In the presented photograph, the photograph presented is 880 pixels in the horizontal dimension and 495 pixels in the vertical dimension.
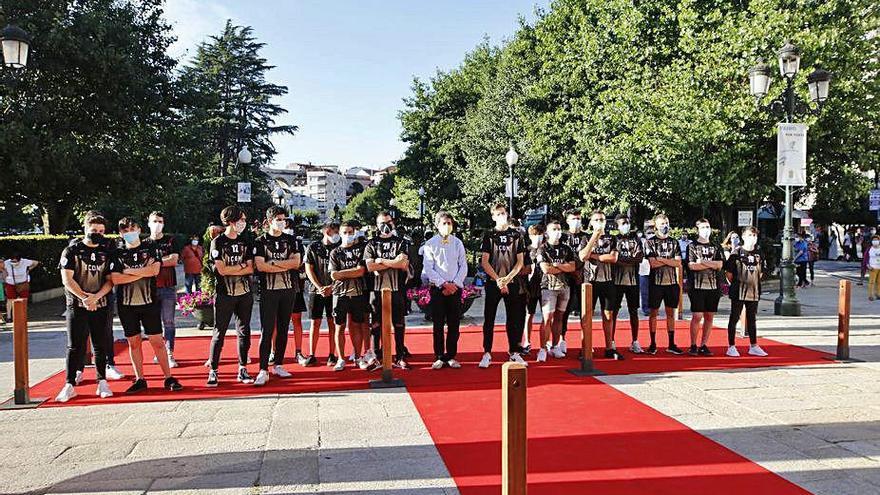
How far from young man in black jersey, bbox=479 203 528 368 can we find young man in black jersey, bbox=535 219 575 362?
0.39 metres

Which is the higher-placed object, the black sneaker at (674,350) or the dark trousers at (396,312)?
the dark trousers at (396,312)

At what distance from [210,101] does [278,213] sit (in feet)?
58.5

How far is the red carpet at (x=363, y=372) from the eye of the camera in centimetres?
715

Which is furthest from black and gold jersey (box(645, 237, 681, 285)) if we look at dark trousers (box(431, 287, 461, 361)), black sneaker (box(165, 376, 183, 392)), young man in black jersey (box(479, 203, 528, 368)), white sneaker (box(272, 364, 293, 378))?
black sneaker (box(165, 376, 183, 392))

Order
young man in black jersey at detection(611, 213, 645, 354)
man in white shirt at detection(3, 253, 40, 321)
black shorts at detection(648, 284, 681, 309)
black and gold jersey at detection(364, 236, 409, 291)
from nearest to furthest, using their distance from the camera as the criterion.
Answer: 1. black and gold jersey at detection(364, 236, 409, 291)
2. young man in black jersey at detection(611, 213, 645, 354)
3. black shorts at detection(648, 284, 681, 309)
4. man in white shirt at detection(3, 253, 40, 321)

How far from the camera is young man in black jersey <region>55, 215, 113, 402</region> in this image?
6668 mm

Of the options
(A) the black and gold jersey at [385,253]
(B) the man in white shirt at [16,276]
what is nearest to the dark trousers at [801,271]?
(A) the black and gold jersey at [385,253]

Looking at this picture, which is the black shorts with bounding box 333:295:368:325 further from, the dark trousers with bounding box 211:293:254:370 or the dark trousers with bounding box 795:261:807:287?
the dark trousers with bounding box 795:261:807:287

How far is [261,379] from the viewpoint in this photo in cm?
736

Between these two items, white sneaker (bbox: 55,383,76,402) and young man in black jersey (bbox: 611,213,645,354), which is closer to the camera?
white sneaker (bbox: 55,383,76,402)

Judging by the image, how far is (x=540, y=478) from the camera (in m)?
4.58

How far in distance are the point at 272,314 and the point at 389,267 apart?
151cm

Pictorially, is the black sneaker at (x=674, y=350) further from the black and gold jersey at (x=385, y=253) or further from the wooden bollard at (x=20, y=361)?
the wooden bollard at (x=20, y=361)

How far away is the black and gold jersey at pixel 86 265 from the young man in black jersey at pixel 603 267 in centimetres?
574
